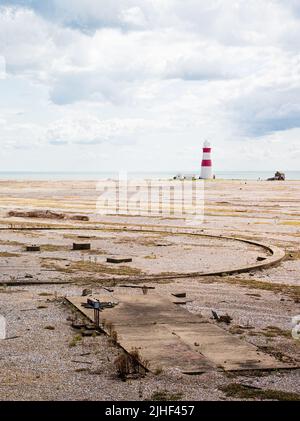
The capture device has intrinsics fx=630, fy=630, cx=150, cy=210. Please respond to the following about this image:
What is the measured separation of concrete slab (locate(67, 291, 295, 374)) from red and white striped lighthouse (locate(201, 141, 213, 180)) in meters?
81.9

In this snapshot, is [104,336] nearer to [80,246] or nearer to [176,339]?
[176,339]

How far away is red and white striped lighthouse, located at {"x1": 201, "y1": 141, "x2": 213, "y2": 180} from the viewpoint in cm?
9161

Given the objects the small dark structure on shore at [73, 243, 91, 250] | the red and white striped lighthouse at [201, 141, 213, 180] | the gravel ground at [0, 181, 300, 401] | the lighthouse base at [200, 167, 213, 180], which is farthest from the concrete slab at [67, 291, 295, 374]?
the lighthouse base at [200, 167, 213, 180]

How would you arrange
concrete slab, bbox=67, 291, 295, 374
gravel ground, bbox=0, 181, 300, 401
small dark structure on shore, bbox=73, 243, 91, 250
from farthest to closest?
small dark structure on shore, bbox=73, 243, 91, 250
concrete slab, bbox=67, 291, 295, 374
gravel ground, bbox=0, 181, 300, 401

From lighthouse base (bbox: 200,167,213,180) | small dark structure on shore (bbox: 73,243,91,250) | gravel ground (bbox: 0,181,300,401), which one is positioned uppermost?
lighthouse base (bbox: 200,167,213,180)

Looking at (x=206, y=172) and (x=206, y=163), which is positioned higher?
(x=206, y=163)

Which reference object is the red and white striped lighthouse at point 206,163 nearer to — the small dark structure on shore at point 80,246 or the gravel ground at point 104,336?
the gravel ground at point 104,336

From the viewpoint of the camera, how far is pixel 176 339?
8422 mm

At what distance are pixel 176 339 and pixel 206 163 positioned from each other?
87847 mm

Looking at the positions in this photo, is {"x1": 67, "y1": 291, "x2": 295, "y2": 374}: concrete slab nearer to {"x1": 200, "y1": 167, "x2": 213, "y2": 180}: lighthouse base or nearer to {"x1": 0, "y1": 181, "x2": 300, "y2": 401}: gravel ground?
{"x1": 0, "y1": 181, "x2": 300, "y2": 401}: gravel ground

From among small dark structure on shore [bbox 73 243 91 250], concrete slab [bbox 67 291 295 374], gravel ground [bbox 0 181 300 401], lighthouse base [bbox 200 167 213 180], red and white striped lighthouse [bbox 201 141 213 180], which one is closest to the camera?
gravel ground [bbox 0 181 300 401]

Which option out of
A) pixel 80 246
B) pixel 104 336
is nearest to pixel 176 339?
pixel 104 336
